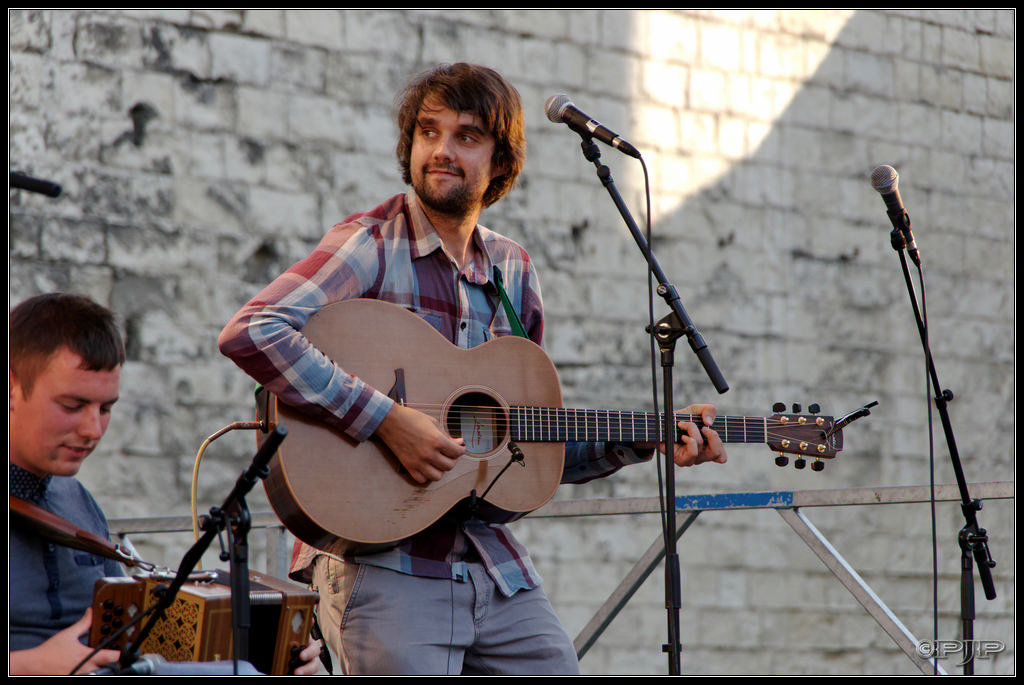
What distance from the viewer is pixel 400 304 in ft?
9.57

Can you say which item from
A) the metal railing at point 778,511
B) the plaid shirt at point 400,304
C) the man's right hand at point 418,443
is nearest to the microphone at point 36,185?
the plaid shirt at point 400,304

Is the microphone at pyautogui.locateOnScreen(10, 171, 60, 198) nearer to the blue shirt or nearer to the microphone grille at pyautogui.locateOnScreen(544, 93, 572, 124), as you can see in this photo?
the blue shirt

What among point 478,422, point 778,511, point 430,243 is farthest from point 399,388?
point 778,511

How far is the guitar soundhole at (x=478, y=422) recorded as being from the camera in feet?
9.66

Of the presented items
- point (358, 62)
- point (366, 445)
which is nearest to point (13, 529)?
point (366, 445)

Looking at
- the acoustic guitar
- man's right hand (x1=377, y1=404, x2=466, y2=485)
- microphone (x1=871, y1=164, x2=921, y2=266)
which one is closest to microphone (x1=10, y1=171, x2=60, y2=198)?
the acoustic guitar

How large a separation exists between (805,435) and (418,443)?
1.29 meters

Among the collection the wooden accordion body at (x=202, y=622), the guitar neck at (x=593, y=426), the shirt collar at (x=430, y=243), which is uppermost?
the shirt collar at (x=430, y=243)

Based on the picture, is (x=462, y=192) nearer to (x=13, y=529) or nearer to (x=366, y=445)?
(x=366, y=445)

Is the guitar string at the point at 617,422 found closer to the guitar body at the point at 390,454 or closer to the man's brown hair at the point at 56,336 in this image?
the guitar body at the point at 390,454

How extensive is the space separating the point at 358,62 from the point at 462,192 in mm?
3103

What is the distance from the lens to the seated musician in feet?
7.85

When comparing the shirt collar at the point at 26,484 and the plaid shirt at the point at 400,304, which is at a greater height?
the plaid shirt at the point at 400,304

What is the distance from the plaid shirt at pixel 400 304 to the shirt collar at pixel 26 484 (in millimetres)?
483
